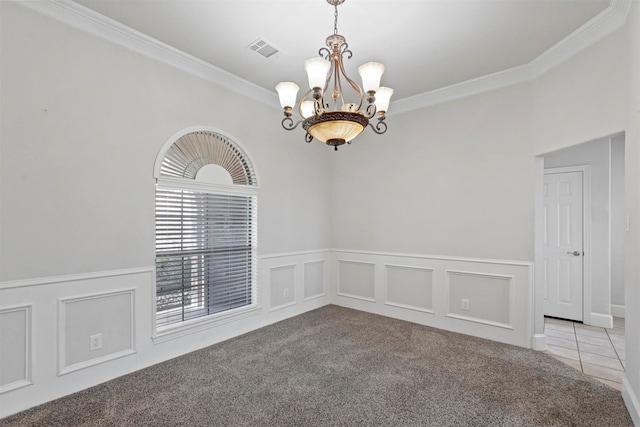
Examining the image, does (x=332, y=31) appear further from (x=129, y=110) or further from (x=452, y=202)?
(x=452, y=202)

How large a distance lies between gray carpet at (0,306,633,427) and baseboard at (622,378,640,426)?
60 millimetres

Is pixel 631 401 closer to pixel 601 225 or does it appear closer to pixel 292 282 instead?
pixel 601 225

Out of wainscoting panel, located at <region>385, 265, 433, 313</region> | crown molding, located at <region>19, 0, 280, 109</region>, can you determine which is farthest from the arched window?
wainscoting panel, located at <region>385, 265, 433, 313</region>

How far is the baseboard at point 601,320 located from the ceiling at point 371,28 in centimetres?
333

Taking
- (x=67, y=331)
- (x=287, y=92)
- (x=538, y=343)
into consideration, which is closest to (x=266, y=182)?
(x=287, y=92)

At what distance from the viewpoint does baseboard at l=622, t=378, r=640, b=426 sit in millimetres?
1951

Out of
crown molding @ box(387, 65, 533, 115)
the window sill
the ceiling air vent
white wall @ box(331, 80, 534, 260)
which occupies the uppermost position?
the ceiling air vent

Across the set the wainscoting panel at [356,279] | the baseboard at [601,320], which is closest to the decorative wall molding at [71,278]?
the wainscoting panel at [356,279]

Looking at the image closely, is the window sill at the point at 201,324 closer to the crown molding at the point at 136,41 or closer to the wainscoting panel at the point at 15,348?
the wainscoting panel at the point at 15,348

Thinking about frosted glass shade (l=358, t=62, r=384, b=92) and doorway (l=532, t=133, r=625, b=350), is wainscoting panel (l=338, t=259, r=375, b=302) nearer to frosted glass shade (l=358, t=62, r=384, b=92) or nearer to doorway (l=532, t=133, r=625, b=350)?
doorway (l=532, t=133, r=625, b=350)

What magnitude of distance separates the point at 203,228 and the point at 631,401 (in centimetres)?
370

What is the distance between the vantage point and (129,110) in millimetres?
2689

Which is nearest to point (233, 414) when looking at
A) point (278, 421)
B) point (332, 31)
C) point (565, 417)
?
point (278, 421)

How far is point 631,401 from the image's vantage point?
2.08 m
